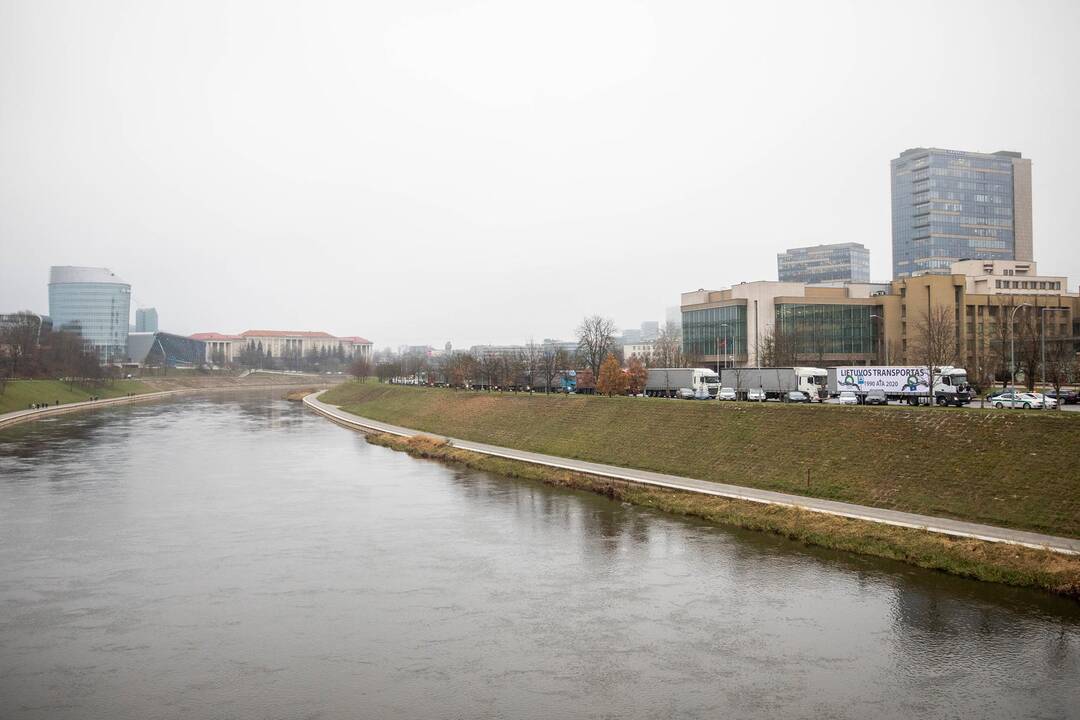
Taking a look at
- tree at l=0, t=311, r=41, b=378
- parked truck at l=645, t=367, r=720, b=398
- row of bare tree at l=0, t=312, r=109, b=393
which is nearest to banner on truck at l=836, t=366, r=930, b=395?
parked truck at l=645, t=367, r=720, b=398

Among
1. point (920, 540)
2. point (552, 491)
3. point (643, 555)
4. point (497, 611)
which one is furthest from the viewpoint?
point (552, 491)

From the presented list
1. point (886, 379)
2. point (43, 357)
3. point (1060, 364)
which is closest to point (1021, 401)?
point (886, 379)

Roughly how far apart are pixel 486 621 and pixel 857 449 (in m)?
21.7

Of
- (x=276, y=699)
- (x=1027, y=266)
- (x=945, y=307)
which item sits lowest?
(x=276, y=699)

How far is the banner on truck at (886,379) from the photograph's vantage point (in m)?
53.8

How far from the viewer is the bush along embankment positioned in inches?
869

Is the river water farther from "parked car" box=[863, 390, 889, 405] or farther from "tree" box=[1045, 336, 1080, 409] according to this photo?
"tree" box=[1045, 336, 1080, 409]

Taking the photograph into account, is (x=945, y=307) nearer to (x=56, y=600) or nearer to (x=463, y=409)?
(x=463, y=409)

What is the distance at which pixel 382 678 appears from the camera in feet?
56.3

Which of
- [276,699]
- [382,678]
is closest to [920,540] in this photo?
[382,678]

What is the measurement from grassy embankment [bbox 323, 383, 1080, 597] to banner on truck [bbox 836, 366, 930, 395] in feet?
56.0

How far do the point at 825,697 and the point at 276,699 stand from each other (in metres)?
11.6

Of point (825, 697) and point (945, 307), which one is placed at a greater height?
point (945, 307)

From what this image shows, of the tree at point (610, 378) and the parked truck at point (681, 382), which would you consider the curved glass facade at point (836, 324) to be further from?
the tree at point (610, 378)
